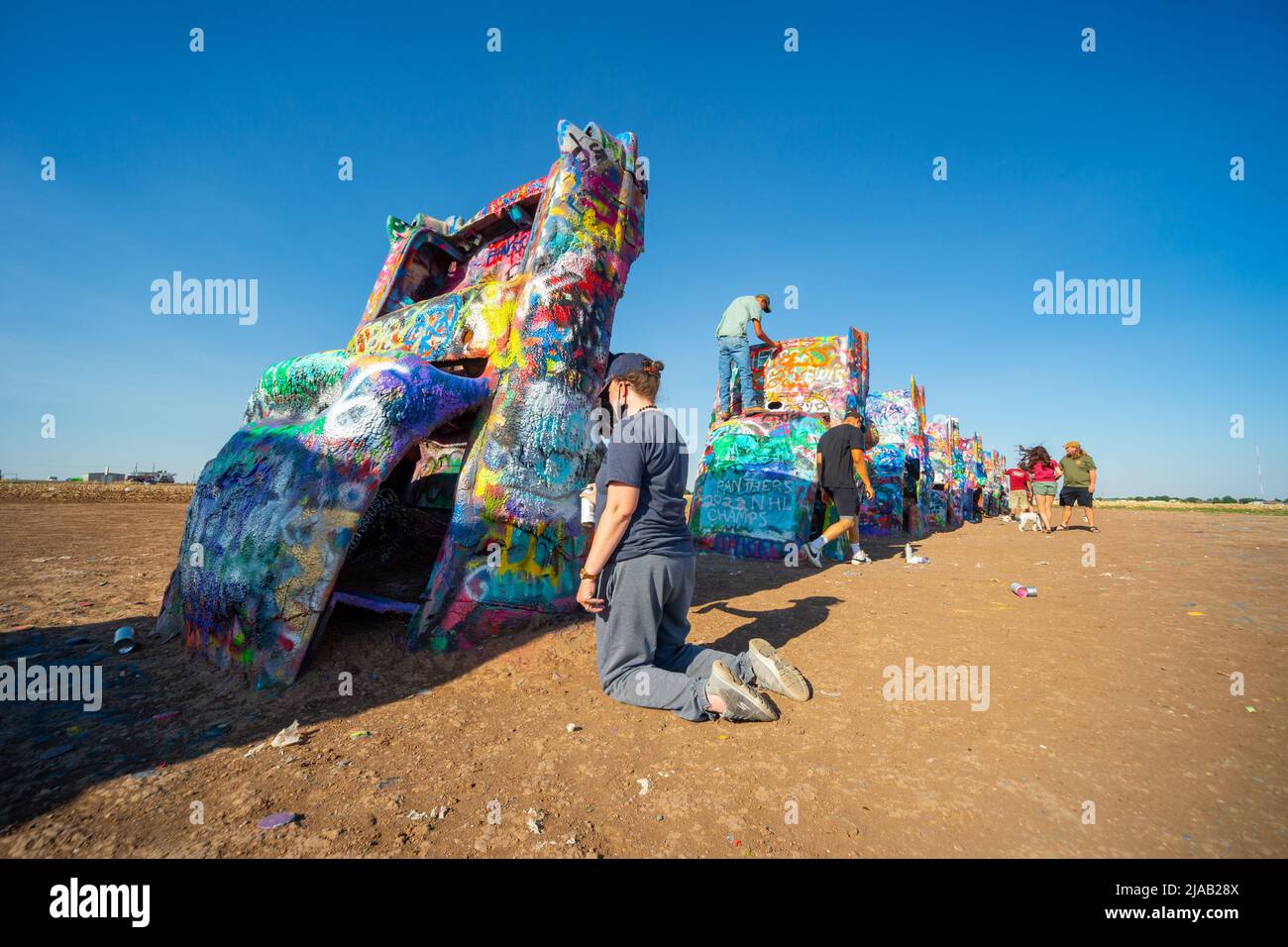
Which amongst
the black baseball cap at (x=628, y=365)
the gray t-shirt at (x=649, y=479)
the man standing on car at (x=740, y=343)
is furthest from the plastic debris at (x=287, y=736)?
the man standing on car at (x=740, y=343)

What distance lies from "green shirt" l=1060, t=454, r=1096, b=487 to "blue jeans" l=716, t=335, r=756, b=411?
7.75 m

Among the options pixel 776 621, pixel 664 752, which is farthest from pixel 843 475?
pixel 664 752

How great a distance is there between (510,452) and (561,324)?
1.06 metres

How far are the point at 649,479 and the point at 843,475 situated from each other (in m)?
5.06

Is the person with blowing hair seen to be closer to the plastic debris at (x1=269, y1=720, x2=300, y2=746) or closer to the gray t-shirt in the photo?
the gray t-shirt

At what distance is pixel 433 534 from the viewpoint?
4.93 m

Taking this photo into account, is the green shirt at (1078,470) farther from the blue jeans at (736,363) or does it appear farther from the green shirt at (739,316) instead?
the green shirt at (739,316)

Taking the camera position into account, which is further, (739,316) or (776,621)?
(739,316)

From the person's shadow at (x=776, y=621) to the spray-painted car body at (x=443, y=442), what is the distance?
4.24 feet

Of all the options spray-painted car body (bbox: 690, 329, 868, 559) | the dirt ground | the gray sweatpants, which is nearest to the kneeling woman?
the gray sweatpants

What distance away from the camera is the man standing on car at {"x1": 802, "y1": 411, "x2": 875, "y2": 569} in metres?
6.95

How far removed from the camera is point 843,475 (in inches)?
275

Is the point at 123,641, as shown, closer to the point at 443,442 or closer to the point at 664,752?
the point at 443,442

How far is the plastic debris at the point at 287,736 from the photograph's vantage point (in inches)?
92.9
